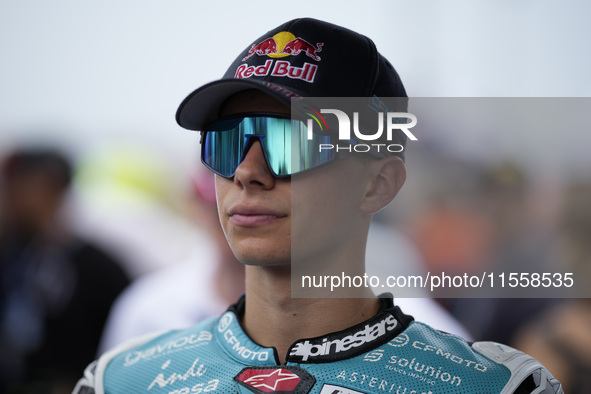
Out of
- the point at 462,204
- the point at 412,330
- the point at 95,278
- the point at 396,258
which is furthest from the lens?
the point at 95,278

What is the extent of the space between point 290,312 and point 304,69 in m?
0.65

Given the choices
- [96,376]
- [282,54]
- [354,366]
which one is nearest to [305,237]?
[354,366]

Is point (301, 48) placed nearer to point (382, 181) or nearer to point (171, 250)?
point (382, 181)

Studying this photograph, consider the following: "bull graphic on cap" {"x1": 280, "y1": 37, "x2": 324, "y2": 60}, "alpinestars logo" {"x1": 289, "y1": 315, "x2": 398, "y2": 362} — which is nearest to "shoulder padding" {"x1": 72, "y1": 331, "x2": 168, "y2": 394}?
"alpinestars logo" {"x1": 289, "y1": 315, "x2": 398, "y2": 362}

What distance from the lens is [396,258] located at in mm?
2617

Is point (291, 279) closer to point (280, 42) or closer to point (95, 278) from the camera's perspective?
point (280, 42)

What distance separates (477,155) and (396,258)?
35.1 inches

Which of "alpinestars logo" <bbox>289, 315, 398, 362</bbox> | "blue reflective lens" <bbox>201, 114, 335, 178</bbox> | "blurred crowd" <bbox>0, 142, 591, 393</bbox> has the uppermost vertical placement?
"blue reflective lens" <bbox>201, 114, 335, 178</bbox>

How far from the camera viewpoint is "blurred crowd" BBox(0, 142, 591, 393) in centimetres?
306

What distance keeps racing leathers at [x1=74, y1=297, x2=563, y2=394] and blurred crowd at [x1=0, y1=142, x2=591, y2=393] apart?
701 mm

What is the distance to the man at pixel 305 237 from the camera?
1.68 m

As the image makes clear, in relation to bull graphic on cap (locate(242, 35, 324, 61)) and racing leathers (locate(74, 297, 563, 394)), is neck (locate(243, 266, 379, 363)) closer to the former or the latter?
racing leathers (locate(74, 297, 563, 394))

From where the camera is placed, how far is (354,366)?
68.9 inches

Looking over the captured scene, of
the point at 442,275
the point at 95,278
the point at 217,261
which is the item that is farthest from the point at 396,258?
the point at 95,278
